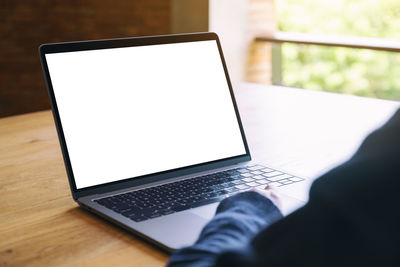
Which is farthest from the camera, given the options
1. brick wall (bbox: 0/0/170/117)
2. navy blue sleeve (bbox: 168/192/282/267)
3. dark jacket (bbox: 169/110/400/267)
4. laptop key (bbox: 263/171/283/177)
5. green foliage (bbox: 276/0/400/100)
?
green foliage (bbox: 276/0/400/100)

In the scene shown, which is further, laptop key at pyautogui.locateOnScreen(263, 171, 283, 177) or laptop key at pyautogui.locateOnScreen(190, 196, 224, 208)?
laptop key at pyautogui.locateOnScreen(263, 171, 283, 177)

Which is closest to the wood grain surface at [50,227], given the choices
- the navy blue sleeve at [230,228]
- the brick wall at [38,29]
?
the navy blue sleeve at [230,228]

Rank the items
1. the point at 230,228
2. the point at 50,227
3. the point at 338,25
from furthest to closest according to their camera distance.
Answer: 1. the point at 338,25
2. the point at 50,227
3. the point at 230,228

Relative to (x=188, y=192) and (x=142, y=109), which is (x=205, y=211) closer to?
(x=188, y=192)

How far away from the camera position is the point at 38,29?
364 cm

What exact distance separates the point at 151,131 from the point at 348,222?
0.59 metres

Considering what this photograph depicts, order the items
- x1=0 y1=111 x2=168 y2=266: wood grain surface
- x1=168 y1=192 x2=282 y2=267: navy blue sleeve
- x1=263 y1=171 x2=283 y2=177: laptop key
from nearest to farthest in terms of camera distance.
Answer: x1=168 y1=192 x2=282 y2=267: navy blue sleeve
x1=0 y1=111 x2=168 y2=266: wood grain surface
x1=263 y1=171 x2=283 y2=177: laptop key

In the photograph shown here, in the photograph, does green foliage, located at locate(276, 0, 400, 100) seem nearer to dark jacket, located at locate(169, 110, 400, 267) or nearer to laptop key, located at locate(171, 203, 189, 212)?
laptop key, located at locate(171, 203, 189, 212)

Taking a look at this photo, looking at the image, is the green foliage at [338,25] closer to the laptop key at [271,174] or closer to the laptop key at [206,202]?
the laptop key at [271,174]

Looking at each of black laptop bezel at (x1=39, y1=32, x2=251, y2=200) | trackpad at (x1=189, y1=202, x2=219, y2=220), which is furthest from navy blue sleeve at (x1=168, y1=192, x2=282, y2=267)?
black laptop bezel at (x1=39, y1=32, x2=251, y2=200)

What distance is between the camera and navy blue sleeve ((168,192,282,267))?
592 millimetres

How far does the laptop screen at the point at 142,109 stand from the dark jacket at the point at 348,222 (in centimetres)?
50

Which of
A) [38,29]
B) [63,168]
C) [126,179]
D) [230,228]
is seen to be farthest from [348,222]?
[38,29]

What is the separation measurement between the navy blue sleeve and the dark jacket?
7cm
